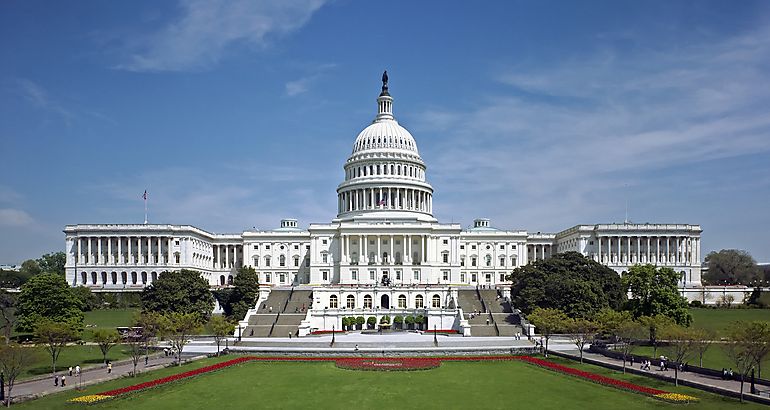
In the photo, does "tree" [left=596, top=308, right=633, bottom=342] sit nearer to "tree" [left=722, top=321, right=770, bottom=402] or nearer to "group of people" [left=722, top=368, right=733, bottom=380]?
"group of people" [left=722, top=368, right=733, bottom=380]

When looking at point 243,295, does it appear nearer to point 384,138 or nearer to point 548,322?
point 548,322

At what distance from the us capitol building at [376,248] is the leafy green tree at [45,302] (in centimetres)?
3242

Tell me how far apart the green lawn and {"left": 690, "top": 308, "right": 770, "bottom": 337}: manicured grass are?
37.1 metres

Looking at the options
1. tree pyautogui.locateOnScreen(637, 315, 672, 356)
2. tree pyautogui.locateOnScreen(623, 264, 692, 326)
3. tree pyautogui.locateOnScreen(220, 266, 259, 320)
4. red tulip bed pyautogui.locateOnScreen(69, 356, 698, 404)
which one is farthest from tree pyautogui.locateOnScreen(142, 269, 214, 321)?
tree pyautogui.locateOnScreen(623, 264, 692, 326)

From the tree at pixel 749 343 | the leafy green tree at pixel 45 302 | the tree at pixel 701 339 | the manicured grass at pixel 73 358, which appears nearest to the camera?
the tree at pixel 749 343

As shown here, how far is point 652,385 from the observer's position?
45.9 metres

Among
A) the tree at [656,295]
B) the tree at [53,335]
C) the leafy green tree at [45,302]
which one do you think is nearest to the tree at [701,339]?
the tree at [656,295]

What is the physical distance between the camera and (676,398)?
4025 centimetres

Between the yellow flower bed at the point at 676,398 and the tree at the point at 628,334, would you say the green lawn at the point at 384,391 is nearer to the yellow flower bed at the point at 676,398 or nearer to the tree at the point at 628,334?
the yellow flower bed at the point at 676,398

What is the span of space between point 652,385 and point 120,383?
1433 inches

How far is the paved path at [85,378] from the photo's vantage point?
44344mm

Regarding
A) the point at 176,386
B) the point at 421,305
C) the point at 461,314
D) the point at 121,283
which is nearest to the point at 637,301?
the point at 461,314

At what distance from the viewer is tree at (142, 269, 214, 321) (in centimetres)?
8681

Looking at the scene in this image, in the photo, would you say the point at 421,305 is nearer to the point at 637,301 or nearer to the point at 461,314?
the point at 461,314
